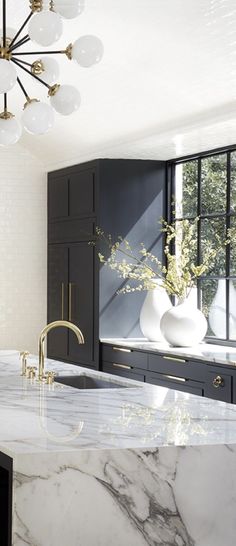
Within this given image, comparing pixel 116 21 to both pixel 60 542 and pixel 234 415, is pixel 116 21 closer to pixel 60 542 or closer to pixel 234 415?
pixel 234 415

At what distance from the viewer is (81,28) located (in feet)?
17.4

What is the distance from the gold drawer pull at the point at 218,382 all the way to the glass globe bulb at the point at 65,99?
243 centimetres

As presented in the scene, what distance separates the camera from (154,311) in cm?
682

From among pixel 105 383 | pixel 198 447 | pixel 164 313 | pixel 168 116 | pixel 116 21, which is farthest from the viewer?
pixel 164 313

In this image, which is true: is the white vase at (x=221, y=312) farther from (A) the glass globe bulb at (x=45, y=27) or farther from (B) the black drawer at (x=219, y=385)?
(A) the glass globe bulb at (x=45, y=27)

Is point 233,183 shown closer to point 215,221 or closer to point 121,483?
point 215,221

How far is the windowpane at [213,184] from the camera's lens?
6.67 m

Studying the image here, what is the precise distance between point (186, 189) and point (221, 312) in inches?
44.3

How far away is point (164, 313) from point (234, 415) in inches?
126

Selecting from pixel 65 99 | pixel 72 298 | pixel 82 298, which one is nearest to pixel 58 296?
pixel 72 298

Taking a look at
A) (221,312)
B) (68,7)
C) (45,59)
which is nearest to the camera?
(68,7)

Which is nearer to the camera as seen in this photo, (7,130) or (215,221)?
(7,130)

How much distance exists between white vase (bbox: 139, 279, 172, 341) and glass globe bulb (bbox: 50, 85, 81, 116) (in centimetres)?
→ 328

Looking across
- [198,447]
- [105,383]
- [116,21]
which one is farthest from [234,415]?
[116,21]
